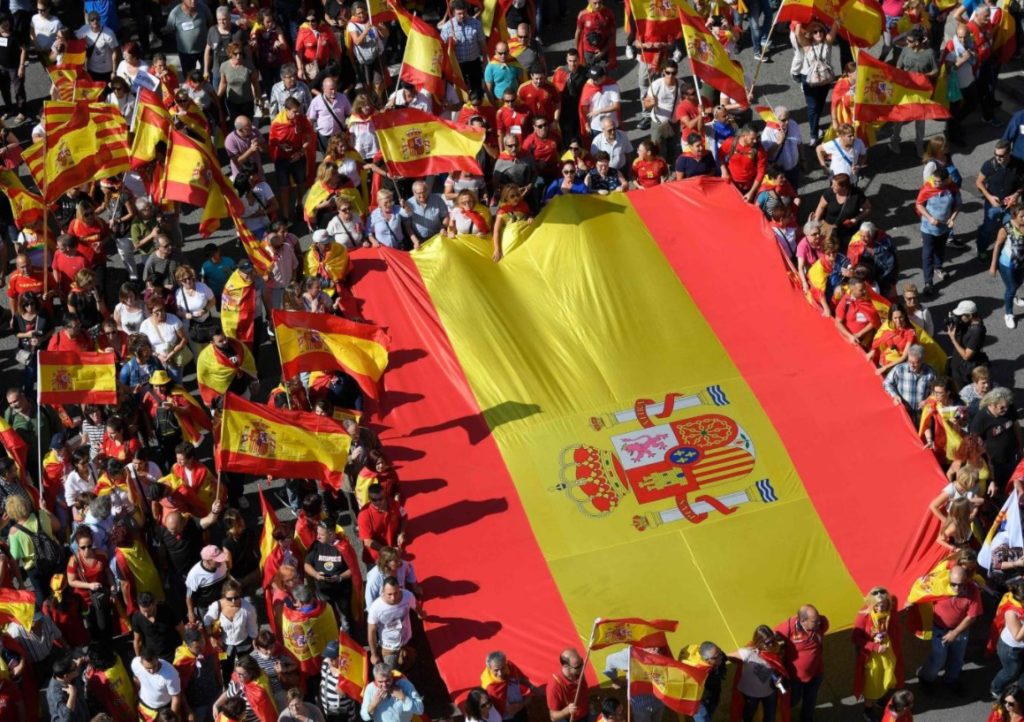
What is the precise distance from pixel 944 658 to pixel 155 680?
6.97 meters

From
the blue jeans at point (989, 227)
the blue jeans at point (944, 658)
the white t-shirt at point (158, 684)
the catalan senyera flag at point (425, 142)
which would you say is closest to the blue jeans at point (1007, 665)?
the blue jeans at point (944, 658)

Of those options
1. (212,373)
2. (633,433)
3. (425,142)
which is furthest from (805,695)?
(425,142)

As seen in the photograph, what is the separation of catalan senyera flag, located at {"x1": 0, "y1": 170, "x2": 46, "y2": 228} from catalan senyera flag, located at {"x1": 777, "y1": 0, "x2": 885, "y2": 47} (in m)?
9.22

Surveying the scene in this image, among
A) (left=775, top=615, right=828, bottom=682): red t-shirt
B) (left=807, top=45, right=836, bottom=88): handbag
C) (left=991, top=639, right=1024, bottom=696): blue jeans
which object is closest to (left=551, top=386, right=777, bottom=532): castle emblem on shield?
(left=775, top=615, right=828, bottom=682): red t-shirt

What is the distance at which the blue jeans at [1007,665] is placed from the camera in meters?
16.9

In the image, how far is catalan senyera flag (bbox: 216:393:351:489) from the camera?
1772cm

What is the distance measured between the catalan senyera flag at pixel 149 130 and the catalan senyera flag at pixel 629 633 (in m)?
8.65

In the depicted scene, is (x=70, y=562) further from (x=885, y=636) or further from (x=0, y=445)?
(x=885, y=636)

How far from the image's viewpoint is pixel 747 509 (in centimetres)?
1861

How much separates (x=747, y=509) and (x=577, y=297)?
3502 mm

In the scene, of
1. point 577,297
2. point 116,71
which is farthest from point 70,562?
point 116,71

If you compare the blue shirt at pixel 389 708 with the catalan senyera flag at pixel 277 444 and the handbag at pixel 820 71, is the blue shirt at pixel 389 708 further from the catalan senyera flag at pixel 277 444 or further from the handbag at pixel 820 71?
the handbag at pixel 820 71

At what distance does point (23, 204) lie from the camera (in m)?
21.7

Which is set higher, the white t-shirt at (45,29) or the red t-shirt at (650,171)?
the white t-shirt at (45,29)
